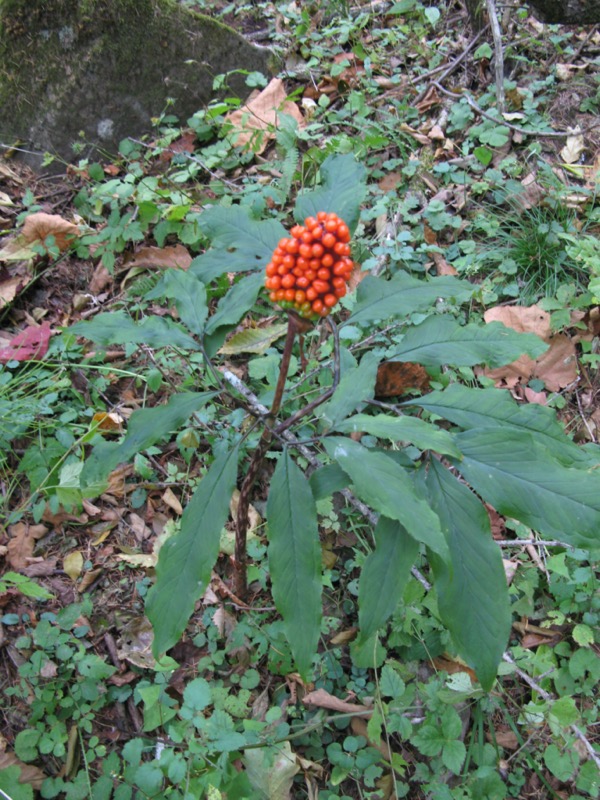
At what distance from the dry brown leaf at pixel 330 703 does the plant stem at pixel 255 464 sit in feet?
1.33

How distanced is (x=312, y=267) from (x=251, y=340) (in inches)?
63.0

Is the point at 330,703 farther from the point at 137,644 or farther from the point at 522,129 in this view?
the point at 522,129

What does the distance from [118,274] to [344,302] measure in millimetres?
1272

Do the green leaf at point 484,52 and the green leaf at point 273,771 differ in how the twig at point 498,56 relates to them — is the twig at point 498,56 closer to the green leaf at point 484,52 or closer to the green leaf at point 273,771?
the green leaf at point 484,52

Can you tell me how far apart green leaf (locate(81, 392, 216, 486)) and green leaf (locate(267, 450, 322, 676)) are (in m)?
0.30

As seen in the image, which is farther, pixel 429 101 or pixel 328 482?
pixel 429 101

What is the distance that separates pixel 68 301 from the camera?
120 inches

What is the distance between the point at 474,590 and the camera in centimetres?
130

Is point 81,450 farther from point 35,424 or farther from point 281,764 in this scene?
point 281,764

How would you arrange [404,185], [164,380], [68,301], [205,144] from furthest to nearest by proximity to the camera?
1. [205,144]
2. [404,185]
3. [68,301]
4. [164,380]

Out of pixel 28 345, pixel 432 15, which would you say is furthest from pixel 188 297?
pixel 432 15

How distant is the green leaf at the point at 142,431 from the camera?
1.45 meters

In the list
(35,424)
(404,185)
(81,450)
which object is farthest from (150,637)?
(404,185)

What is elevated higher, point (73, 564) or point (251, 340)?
point (251, 340)
